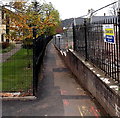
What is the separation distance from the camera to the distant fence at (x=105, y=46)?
4932mm

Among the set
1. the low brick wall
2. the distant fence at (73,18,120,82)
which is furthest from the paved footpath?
the distant fence at (73,18,120,82)

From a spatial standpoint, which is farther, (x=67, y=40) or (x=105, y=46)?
(x=67, y=40)

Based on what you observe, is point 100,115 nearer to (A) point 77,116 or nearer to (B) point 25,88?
(A) point 77,116

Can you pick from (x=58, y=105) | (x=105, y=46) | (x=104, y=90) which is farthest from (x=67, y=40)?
(x=104, y=90)

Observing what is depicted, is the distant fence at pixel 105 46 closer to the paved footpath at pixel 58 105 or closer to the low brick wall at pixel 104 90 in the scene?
the low brick wall at pixel 104 90

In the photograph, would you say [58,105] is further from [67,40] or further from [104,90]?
[67,40]

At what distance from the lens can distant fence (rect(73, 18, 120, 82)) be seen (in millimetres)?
4932

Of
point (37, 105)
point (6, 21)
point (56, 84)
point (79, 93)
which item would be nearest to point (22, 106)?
point (37, 105)

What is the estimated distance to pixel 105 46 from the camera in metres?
5.77

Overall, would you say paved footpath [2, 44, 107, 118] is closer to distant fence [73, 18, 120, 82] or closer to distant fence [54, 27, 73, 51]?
distant fence [73, 18, 120, 82]

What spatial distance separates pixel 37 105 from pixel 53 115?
856 mm

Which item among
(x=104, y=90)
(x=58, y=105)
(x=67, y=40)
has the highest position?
(x=67, y=40)

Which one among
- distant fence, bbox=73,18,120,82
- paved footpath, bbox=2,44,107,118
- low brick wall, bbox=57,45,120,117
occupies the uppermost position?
distant fence, bbox=73,18,120,82

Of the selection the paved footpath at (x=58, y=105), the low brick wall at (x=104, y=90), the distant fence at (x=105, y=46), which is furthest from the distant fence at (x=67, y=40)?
the low brick wall at (x=104, y=90)
